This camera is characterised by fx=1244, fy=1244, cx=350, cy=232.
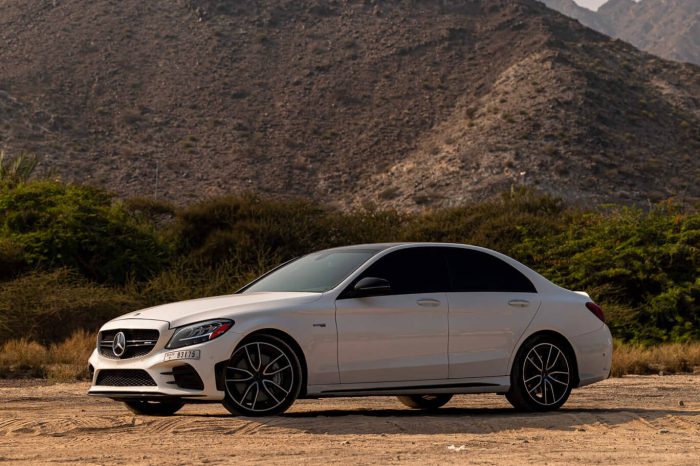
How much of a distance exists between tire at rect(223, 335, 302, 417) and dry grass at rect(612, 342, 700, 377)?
1006 centimetres

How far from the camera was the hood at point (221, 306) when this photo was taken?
1098 centimetres

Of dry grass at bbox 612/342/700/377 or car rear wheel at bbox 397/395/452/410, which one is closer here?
car rear wheel at bbox 397/395/452/410

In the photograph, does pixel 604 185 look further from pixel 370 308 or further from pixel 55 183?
pixel 370 308

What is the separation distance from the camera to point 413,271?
39.9 feet

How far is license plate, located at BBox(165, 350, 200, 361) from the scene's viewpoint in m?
10.7

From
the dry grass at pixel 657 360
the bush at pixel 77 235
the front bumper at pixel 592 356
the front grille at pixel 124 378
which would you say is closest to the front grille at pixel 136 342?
the front grille at pixel 124 378

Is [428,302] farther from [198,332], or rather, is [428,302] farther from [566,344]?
[198,332]

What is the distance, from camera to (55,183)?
33594 millimetres

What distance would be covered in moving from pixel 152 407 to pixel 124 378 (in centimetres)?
100

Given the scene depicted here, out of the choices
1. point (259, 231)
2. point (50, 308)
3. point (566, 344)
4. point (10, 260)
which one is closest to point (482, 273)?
point (566, 344)

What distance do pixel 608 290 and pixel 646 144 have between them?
44.6 m

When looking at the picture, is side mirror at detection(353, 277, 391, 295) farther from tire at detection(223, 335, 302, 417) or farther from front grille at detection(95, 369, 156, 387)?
front grille at detection(95, 369, 156, 387)

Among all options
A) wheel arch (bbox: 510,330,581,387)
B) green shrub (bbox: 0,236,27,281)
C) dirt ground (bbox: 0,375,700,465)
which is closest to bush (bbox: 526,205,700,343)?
green shrub (bbox: 0,236,27,281)

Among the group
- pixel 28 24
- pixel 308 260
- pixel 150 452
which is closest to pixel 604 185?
pixel 28 24
